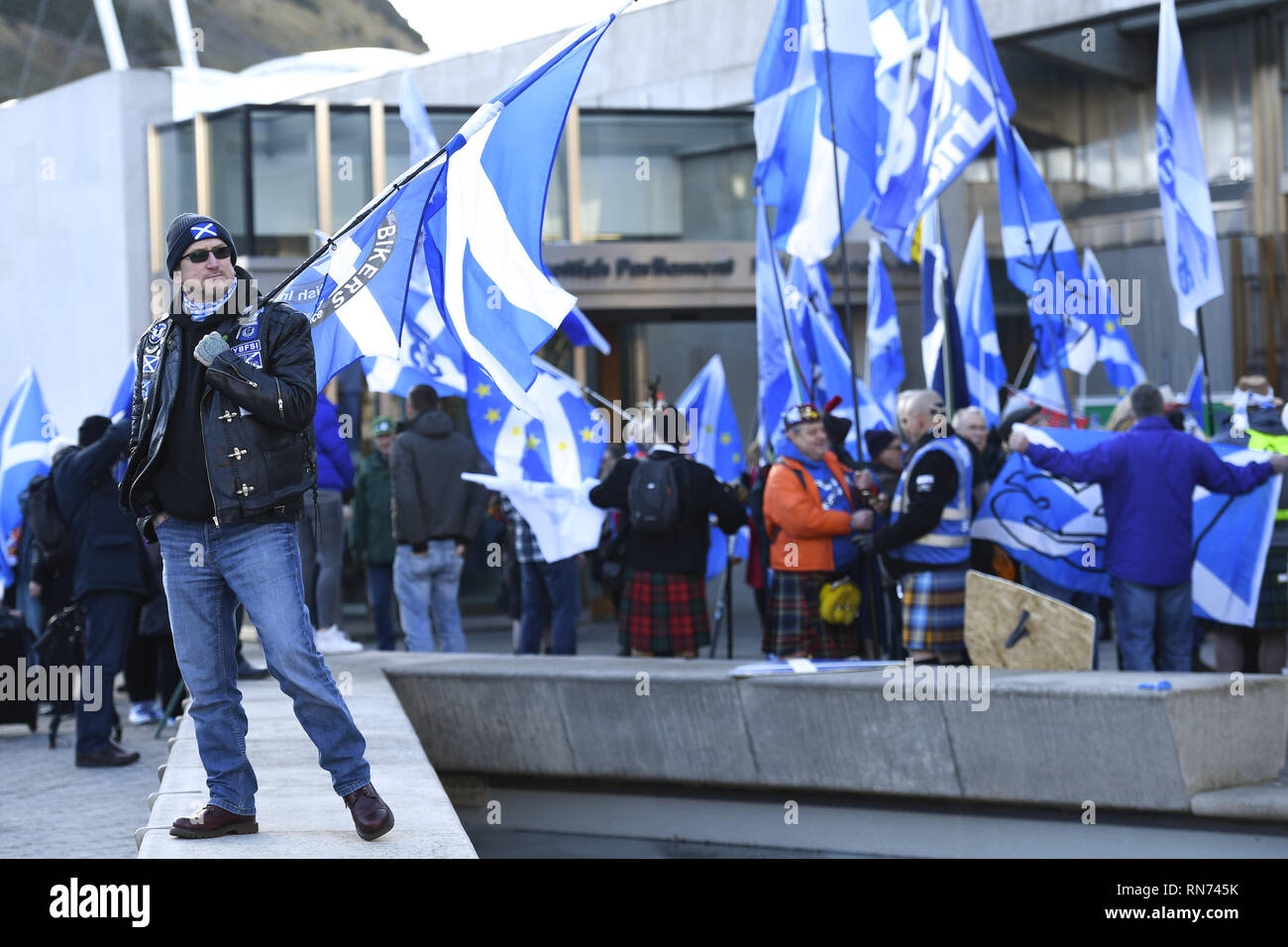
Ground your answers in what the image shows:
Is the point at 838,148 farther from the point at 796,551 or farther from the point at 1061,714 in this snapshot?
the point at 1061,714

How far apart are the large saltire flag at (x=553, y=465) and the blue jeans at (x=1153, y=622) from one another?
318 centimetres

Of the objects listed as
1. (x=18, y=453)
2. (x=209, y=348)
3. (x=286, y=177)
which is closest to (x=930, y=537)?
(x=209, y=348)

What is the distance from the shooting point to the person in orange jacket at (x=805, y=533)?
891 centimetres

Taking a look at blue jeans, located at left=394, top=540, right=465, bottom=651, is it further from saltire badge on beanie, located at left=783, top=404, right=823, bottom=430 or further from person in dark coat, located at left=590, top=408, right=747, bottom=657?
saltire badge on beanie, located at left=783, top=404, right=823, bottom=430

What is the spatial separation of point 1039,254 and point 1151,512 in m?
2.68

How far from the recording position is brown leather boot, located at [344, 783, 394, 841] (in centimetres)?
460

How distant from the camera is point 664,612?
9664 mm

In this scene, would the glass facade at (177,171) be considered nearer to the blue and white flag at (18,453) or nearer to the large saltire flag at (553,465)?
the blue and white flag at (18,453)

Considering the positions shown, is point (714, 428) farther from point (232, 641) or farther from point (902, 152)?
point (232, 641)

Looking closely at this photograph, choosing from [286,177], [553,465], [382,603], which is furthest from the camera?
[286,177]

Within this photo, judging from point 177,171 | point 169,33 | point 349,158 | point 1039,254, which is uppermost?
point 169,33

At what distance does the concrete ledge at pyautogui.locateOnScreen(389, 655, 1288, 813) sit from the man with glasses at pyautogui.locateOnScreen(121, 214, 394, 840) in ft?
9.90

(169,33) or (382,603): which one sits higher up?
(169,33)

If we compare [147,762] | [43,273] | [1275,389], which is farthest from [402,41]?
[147,762]
